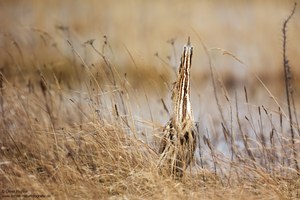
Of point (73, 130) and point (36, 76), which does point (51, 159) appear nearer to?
point (73, 130)

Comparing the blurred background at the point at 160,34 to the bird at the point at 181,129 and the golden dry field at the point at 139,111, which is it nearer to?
the golden dry field at the point at 139,111

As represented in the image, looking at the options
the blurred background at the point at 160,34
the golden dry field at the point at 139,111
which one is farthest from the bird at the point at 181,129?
the blurred background at the point at 160,34

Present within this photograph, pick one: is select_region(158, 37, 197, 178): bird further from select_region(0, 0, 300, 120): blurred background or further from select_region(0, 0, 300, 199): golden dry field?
select_region(0, 0, 300, 120): blurred background

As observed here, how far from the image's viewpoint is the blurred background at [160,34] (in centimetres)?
785

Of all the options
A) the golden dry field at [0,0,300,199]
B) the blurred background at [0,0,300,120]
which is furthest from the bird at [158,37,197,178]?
the blurred background at [0,0,300,120]

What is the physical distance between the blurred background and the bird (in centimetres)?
323

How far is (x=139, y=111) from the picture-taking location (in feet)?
16.2

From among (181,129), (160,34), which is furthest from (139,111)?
(160,34)

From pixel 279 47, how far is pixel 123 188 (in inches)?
184

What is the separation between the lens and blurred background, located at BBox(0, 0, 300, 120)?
7.85m

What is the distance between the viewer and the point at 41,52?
25.8ft

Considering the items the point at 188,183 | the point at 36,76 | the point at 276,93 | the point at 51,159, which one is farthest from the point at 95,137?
the point at 276,93

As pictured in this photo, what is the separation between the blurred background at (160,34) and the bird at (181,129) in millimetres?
3228

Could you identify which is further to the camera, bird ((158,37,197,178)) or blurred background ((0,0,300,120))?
blurred background ((0,0,300,120))
